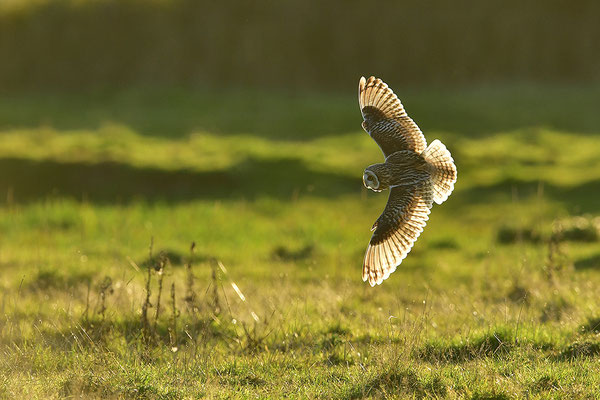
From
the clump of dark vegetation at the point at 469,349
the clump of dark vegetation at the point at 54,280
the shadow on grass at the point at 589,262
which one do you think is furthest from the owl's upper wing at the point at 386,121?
the shadow on grass at the point at 589,262

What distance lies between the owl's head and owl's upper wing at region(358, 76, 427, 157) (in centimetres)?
41

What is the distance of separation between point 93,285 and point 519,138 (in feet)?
58.3

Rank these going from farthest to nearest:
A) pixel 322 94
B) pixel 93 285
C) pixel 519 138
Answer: pixel 322 94
pixel 519 138
pixel 93 285

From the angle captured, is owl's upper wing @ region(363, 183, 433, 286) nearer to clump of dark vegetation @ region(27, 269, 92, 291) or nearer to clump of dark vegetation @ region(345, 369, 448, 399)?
clump of dark vegetation @ region(345, 369, 448, 399)

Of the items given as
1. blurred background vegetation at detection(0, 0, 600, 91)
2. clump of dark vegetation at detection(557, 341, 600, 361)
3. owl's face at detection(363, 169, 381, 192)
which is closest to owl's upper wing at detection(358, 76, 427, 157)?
owl's face at detection(363, 169, 381, 192)

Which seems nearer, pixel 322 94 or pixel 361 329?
pixel 361 329

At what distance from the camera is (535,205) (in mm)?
19141

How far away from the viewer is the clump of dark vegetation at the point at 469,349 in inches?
303

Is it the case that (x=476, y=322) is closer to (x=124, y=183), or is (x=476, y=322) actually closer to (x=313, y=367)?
(x=313, y=367)

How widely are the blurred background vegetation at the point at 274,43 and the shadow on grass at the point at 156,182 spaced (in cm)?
1216

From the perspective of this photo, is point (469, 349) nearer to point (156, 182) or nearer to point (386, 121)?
point (386, 121)

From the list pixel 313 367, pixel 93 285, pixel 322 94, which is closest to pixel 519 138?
pixel 322 94

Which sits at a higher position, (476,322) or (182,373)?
(476,322)

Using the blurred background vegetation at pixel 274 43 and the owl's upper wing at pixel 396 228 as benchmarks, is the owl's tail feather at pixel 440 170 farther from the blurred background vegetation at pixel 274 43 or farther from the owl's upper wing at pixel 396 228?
the blurred background vegetation at pixel 274 43
